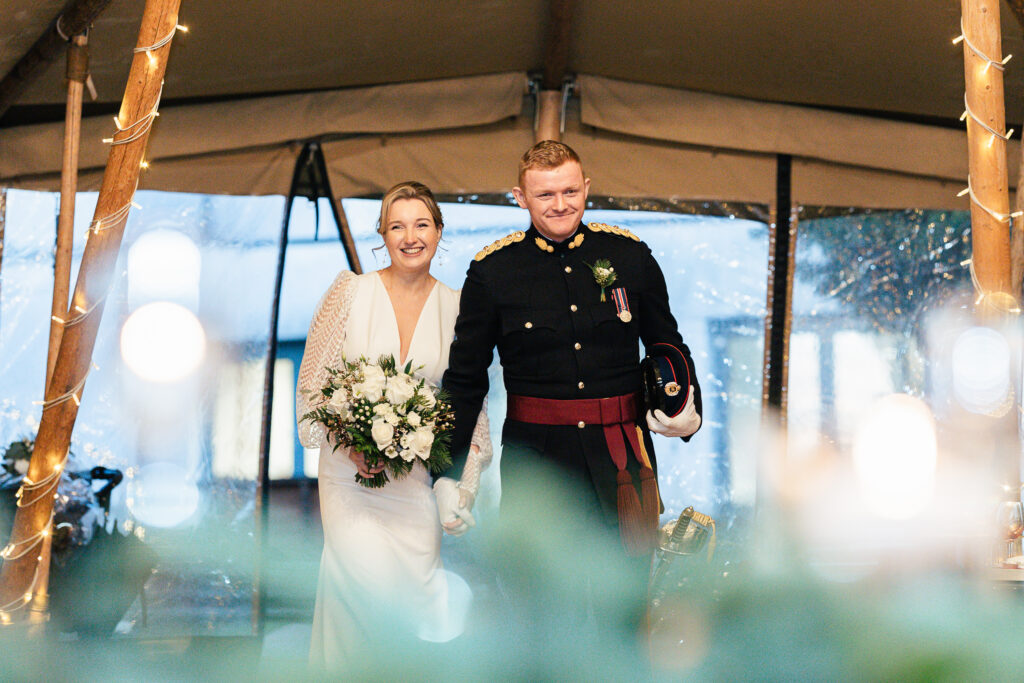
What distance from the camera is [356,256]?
5.82 meters

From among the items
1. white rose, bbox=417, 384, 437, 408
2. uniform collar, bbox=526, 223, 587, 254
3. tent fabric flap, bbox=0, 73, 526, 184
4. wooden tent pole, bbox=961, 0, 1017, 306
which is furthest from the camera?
tent fabric flap, bbox=0, 73, 526, 184

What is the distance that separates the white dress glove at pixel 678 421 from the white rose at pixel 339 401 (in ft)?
3.42

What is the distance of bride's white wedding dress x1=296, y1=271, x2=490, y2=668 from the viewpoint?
3.55 meters

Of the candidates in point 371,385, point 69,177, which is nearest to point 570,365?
point 371,385

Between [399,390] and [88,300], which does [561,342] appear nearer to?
[399,390]

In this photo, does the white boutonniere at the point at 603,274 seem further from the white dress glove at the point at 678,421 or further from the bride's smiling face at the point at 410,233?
the bride's smiling face at the point at 410,233

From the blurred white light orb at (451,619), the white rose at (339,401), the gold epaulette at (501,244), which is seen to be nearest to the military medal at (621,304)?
the gold epaulette at (501,244)

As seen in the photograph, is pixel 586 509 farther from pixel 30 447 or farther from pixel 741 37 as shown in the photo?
pixel 30 447

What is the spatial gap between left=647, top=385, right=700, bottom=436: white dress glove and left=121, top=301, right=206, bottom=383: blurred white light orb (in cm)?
344

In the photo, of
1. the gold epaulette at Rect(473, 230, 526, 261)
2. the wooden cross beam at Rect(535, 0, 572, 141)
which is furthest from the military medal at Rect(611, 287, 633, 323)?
the wooden cross beam at Rect(535, 0, 572, 141)

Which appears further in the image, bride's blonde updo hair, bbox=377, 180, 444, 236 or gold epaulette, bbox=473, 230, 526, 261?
bride's blonde updo hair, bbox=377, 180, 444, 236

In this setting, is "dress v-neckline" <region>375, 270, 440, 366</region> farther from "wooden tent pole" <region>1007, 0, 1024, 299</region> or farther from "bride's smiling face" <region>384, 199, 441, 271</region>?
"wooden tent pole" <region>1007, 0, 1024, 299</region>

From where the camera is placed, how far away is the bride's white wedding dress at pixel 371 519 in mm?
3551

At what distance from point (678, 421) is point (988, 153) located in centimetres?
121
